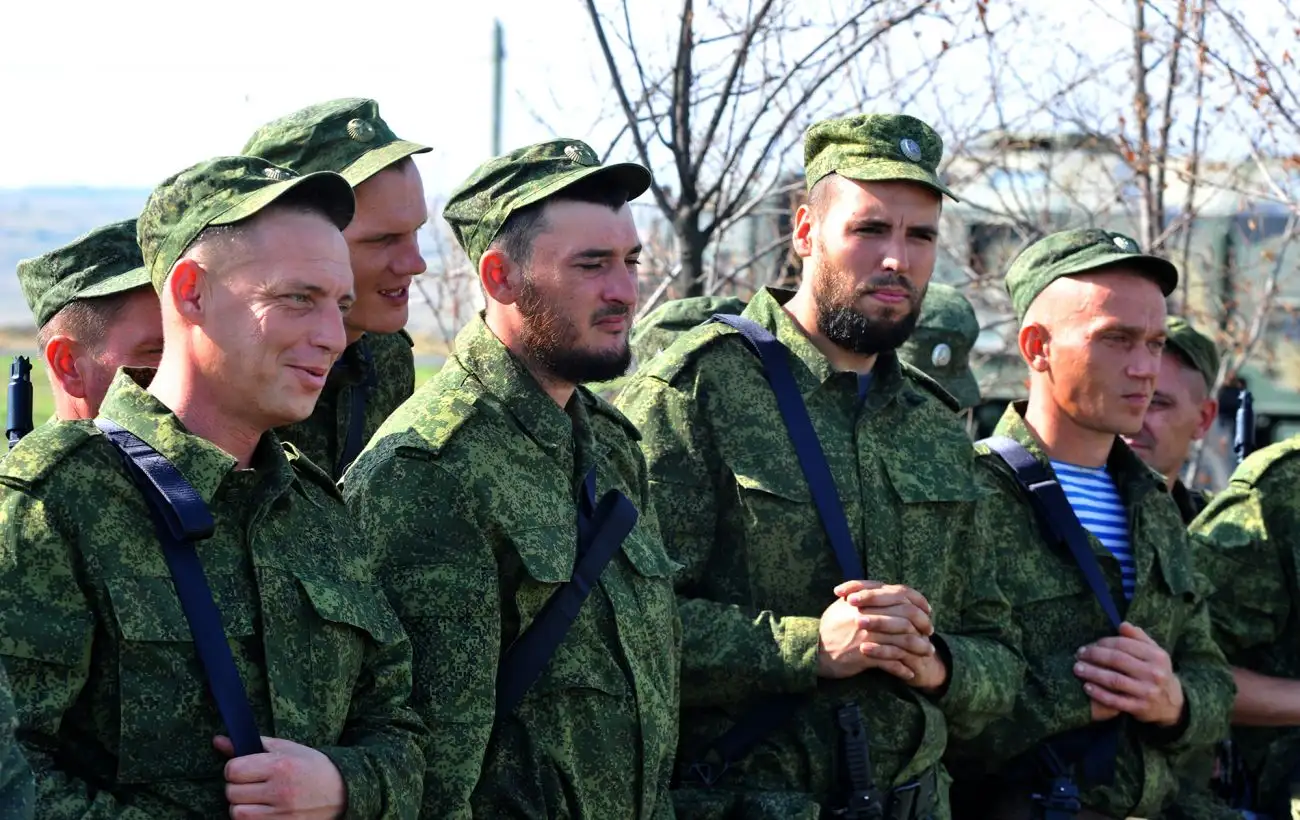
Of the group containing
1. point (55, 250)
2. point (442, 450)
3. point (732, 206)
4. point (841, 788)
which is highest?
point (732, 206)

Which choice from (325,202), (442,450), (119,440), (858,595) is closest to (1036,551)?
(858,595)

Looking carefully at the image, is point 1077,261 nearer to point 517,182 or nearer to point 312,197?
point 517,182

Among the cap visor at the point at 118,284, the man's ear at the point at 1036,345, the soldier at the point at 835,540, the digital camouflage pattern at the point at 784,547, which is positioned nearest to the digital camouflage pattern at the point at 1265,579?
the man's ear at the point at 1036,345

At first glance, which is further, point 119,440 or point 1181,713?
point 1181,713

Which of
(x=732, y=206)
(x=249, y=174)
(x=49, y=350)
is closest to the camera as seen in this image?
(x=249, y=174)

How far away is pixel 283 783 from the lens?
9.43ft

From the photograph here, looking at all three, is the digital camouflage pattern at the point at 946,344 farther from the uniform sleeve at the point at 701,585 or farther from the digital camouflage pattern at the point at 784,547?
the uniform sleeve at the point at 701,585

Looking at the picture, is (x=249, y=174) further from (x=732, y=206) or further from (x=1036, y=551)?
(x=732, y=206)

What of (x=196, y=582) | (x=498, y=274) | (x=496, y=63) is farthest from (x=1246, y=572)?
(x=496, y=63)

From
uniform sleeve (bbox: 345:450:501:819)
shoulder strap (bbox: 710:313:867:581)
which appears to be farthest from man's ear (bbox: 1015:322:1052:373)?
uniform sleeve (bbox: 345:450:501:819)

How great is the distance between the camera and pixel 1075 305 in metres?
5.07

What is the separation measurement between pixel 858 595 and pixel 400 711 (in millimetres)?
1262

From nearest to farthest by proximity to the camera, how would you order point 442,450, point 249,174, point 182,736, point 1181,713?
point 182,736 < point 249,174 < point 442,450 < point 1181,713

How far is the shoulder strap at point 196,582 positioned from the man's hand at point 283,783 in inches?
1.5
